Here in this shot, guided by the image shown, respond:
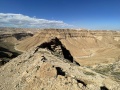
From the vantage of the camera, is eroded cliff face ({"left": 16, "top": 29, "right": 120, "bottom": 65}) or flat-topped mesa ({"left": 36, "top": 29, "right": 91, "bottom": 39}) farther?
flat-topped mesa ({"left": 36, "top": 29, "right": 91, "bottom": 39})

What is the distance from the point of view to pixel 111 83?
14.1 m

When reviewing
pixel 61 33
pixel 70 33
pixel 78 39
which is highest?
pixel 61 33

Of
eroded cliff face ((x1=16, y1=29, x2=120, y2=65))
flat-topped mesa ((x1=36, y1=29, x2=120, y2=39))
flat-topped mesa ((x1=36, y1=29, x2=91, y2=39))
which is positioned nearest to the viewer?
eroded cliff face ((x1=16, y1=29, x2=120, y2=65))

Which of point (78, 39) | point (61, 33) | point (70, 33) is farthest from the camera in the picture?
point (70, 33)

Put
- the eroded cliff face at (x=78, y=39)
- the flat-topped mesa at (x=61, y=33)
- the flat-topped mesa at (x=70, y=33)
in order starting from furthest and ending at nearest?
the flat-topped mesa at (x=70, y=33), the flat-topped mesa at (x=61, y=33), the eroded cliff face at (x=78, y=39)

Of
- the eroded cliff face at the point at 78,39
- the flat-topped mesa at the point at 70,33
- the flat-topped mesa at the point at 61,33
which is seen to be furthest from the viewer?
the flat-topped mesa at the point at 70,33

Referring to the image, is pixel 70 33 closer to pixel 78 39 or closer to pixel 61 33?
pixel 78 39

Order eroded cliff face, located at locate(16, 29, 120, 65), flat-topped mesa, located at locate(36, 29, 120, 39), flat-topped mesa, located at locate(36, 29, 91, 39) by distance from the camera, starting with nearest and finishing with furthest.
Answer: eroded cliff face, located at locate(16, 29, 120, 65) → flat-topped mesa, located at locate(36, 29, 91, 39) → flat-topped mesa, located at locate(36, 29, 120, 39)

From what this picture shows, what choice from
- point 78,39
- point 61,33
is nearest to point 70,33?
point 78,39

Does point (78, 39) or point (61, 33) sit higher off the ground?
point (61, 33)

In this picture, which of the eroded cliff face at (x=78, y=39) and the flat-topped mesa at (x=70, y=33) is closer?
the eroded cliff face at (x=78, y=39)

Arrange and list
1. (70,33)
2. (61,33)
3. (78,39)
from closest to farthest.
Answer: (61,33) < (78,39) < (70,33)

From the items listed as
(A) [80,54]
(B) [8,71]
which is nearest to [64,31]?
(A) [80,54]

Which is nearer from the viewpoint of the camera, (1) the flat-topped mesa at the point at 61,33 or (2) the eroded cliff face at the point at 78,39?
(2) the eroded cliff face at the point at 78,39
